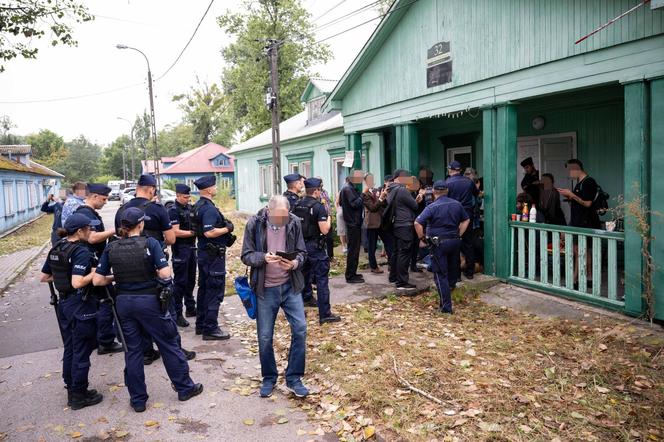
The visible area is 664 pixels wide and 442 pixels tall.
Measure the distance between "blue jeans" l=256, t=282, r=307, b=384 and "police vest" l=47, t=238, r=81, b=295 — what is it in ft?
6.14

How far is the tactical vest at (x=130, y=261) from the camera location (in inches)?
181

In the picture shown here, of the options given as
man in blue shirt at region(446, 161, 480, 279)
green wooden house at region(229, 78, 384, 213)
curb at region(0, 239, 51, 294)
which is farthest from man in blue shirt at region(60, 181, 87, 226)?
green wooden house at region(229, 78, 384, 213)

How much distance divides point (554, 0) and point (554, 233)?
130 inches

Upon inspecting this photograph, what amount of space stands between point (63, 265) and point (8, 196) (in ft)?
84.9

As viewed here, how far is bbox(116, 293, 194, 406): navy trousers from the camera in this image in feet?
15.3

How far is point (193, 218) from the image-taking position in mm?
6676

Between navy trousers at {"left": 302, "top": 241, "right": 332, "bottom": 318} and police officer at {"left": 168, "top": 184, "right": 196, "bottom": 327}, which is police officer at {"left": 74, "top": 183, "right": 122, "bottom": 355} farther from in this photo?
navy trousers at {"left": 302, "top": 241, "right": 332, "bottom": 318}

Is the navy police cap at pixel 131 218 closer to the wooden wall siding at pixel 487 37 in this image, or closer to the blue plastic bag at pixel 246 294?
the blue plastic bag at pixel 246 294

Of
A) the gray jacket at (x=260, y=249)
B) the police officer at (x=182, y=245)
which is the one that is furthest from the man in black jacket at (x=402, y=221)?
the gray jacket at (x=260, y=249)

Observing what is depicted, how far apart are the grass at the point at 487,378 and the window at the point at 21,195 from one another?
2818 centimetres

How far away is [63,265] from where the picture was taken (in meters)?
4.92

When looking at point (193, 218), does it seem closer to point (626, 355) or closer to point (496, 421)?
point (496, 421)

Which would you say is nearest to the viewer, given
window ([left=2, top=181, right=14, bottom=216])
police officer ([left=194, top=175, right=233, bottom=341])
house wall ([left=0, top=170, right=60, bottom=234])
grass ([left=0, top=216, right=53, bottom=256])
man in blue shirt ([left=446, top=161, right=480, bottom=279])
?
police officer ([left=194, top=175, right=233, bottom=341])

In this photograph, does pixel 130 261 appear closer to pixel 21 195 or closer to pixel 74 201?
pixel 74 201
